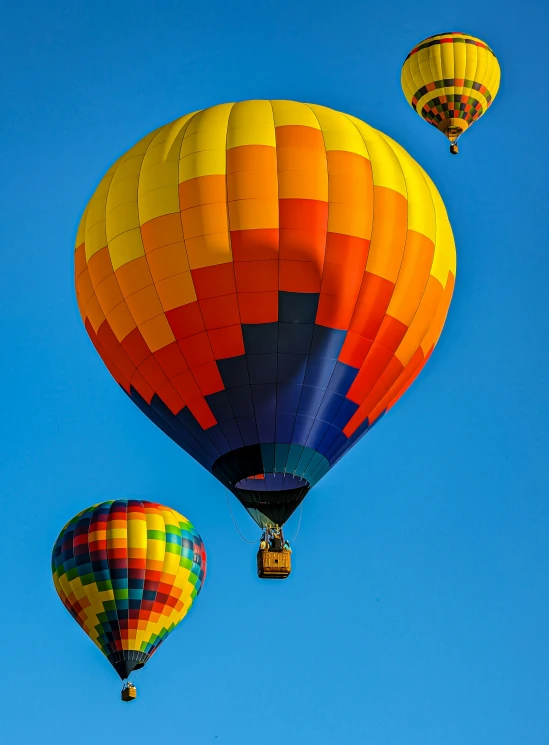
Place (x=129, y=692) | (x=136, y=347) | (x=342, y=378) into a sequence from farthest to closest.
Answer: (x=129, y=692) → (x=136, y=347) → (x=342, y=378)

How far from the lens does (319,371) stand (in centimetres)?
1638

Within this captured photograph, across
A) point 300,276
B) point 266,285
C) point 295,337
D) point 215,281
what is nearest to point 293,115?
point 300,276

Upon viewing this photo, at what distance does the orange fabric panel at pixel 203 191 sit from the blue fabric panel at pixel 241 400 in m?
2.26

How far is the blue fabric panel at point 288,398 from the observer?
1625 cm

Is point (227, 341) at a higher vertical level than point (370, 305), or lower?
lower

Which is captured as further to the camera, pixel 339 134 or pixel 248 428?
pixel 339 134

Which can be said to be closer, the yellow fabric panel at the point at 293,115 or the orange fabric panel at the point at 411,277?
the orange fabric panel at the point at 411,277

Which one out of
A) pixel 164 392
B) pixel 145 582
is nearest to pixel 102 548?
pixel 145 582

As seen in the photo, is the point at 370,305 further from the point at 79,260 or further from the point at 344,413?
the point at 79,260

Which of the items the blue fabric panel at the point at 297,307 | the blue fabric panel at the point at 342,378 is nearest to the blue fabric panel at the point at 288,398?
the blue fabric panel at the point at 342,378

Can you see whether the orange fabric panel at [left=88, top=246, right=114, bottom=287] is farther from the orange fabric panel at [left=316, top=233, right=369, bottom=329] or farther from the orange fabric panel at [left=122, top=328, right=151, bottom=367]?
the orange fabric panel at [left=316, top=233, right=369, bottom=329]

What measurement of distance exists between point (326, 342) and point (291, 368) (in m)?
0.53

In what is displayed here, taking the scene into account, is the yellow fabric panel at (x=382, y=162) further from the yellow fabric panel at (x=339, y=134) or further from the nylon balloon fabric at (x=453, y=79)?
the nylon balloon fabric at (x=453, y=79)

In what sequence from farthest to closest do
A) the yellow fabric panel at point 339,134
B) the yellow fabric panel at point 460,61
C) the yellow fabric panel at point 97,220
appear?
the yellow fabric panel at point 460,61
the yellow fabric panel at point 97,220
the yellow fabric panel at point 339,134
